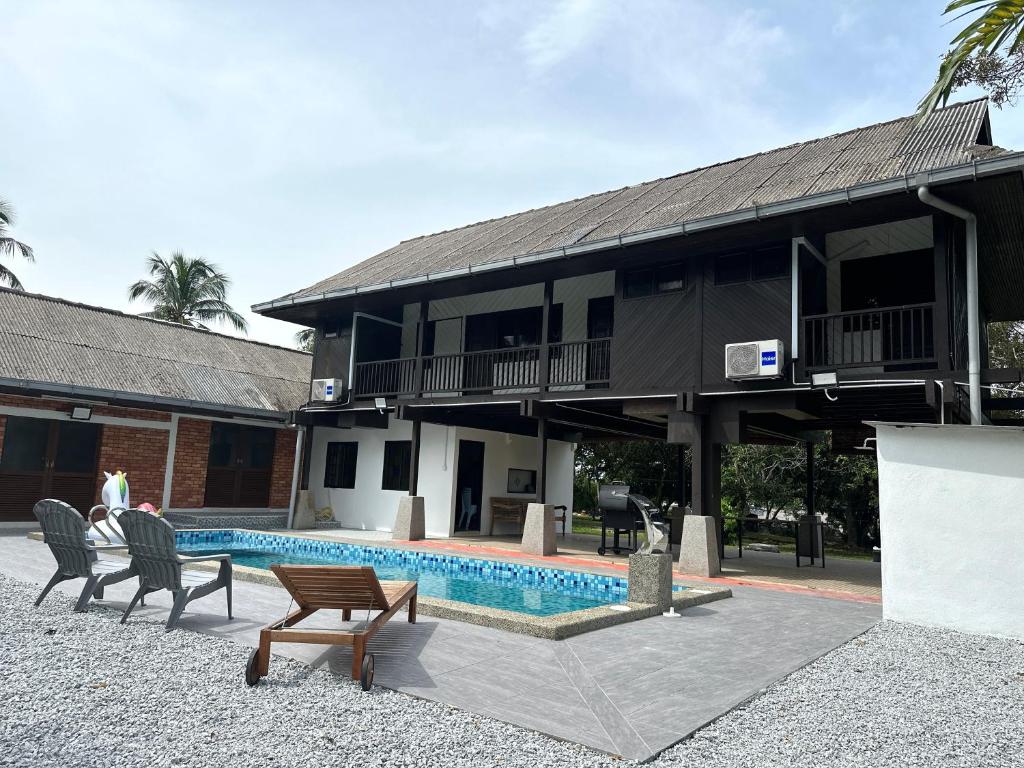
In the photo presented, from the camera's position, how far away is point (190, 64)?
8.58m

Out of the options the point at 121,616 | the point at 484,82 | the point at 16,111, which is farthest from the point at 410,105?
the point at 121,616

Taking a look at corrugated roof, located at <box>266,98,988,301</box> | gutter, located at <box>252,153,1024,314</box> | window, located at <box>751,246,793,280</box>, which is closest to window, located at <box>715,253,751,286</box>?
window, located at <box>751,246,793,280</box>

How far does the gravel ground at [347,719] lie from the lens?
2854 mm

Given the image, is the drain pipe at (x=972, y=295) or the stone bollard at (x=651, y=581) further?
the drain pipe at (x=972, y=295)

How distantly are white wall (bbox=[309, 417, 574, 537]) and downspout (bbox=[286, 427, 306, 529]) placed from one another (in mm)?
603

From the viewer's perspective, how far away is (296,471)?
15.7 m

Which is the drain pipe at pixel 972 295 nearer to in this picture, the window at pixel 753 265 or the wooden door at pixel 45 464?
the window at pixel 753 265

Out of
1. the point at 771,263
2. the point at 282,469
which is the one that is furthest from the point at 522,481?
the point at 771,263

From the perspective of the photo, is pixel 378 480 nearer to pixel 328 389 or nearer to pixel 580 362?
pixel 328 389

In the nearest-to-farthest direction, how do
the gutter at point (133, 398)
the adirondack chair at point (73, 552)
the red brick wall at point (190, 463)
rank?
the adirondack chair at point (73, 552) → the gutter at point (133, 398) → the red brick wall at point (190, 463)

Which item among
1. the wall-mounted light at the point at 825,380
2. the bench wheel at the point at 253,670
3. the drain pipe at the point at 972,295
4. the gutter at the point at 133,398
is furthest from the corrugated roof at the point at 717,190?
the bench wheel at the point at 253,670

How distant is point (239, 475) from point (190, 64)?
9224 mm

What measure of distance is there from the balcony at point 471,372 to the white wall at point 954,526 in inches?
238

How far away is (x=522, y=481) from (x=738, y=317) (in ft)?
26.0
